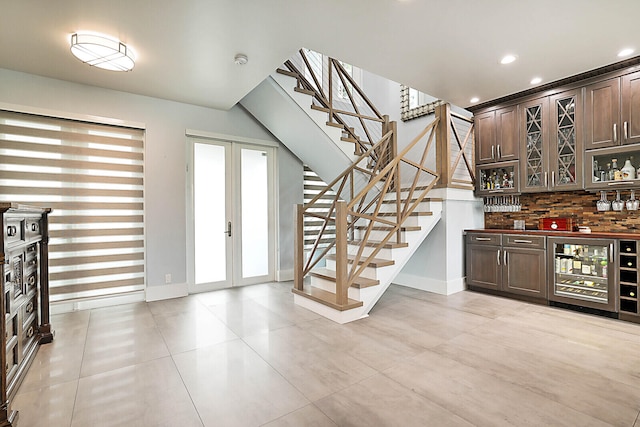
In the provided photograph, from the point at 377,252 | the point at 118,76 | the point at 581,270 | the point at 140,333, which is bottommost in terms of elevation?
the point at 140,333

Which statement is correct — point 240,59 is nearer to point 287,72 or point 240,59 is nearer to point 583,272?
point 287,72

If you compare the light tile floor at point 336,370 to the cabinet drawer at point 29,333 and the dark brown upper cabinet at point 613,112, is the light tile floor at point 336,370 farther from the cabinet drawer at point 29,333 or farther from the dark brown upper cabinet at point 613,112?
the dark brown upper cabinet at point 613,112

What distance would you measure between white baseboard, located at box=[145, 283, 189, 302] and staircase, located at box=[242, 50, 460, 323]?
1.70m

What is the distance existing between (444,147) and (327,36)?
2.50m

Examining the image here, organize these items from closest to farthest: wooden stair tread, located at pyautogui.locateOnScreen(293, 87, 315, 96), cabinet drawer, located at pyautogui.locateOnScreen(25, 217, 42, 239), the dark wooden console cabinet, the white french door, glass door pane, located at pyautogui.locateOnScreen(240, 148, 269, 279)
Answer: the dark wooden console cabinet, cabinet drawer, located at pyautogui.locateOnScreen(25, 217, 42, 239), wooden stair tread, located at pyautogui.locateOnScreen(293, 87, 315, 96), the white french door, glass door pane, located at pyautogui.locateOnScreen(240, 148, 269, 279)

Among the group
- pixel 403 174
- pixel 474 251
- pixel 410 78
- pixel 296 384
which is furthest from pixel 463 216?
pixel 296 384

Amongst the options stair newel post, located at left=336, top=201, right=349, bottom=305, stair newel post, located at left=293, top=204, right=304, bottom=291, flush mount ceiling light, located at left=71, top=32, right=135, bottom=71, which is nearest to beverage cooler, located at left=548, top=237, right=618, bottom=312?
stair newel post, located at left=336, top=201, right=349, bottom=305

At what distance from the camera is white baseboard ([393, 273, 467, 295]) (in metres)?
4.39

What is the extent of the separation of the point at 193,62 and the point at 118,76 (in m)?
1.01

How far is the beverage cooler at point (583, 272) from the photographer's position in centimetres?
334

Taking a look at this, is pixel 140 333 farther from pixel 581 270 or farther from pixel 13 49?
pixel 581 270

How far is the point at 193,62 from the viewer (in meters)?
3.29

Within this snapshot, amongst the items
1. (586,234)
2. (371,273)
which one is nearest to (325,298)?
(371,273)

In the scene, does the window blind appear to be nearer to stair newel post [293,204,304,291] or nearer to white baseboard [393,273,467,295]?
stair newel post [293,204,304,291]
